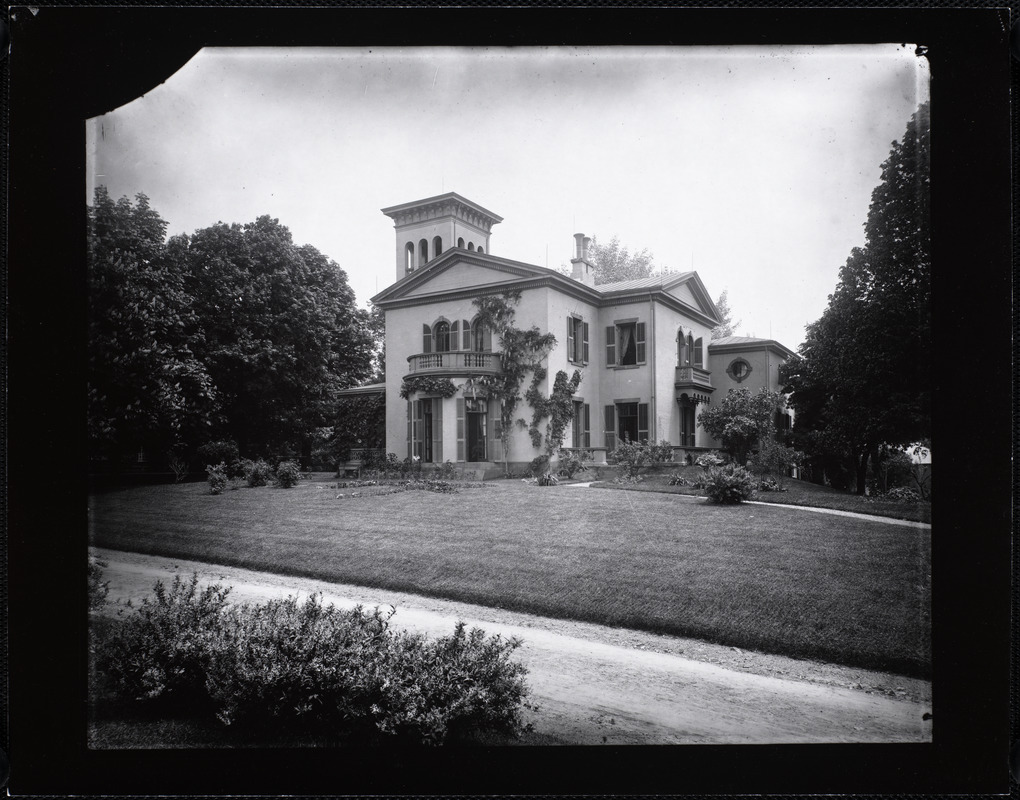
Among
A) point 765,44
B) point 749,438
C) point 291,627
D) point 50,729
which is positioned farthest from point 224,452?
point 765,44

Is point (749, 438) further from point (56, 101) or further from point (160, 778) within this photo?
point (56, 101)

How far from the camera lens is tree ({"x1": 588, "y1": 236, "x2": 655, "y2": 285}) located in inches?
140

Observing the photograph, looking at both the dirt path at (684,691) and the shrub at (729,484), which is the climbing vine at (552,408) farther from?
the dirt path at (684,691)

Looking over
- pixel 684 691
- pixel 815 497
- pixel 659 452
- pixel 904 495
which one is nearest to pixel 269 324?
pixel 659 452

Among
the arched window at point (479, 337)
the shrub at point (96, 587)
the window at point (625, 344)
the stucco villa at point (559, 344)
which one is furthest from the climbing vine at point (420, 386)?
the shrub at point (96, 587)

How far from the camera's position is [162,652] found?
2.94m

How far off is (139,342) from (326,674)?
2351 mm

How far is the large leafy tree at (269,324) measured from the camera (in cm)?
349

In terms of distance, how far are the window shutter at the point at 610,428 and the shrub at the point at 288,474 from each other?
7.47 feet

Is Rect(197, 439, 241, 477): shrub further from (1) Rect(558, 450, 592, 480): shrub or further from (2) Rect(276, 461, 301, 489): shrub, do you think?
(1) Rect(558, 450, 592, 480): shrub

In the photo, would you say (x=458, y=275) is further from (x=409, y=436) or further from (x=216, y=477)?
(x=216, y=477)

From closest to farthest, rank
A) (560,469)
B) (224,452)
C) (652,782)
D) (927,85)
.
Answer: (652,782) < (927,85) < (224,452) < (560,469)

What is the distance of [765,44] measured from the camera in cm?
303

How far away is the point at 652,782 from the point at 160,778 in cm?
260
